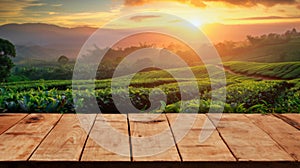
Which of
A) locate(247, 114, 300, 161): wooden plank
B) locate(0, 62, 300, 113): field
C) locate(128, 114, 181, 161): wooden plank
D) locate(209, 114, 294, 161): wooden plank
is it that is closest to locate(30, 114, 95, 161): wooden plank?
locate(128, 114, 181, 161): wooden plank

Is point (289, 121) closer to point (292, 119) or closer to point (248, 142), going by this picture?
point (292, 119)

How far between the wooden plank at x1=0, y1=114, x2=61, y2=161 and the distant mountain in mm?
2255

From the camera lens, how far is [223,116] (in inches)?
103

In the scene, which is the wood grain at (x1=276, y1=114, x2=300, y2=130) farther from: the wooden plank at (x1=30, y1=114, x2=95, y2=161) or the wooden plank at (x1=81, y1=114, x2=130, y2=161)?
the wooden plank at (x1=30, y1=114, x2=95, y2=161)

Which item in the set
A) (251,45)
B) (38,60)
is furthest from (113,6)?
(251,45)

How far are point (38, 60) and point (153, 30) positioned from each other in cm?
167

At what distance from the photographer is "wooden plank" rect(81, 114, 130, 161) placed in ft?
5.57

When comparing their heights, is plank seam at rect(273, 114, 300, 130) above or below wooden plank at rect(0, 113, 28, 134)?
below

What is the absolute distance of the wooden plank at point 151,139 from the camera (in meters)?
1.70

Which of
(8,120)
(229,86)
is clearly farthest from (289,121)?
(229,86)

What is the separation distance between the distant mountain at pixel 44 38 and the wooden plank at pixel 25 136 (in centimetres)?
226

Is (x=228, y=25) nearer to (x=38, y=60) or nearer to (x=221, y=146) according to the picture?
(x=38, y=60)

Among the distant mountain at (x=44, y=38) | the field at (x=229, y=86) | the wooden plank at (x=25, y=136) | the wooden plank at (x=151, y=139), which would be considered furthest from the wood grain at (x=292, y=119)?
the distant mountain at (x=44, y=38)

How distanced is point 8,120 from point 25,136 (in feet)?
1.57
